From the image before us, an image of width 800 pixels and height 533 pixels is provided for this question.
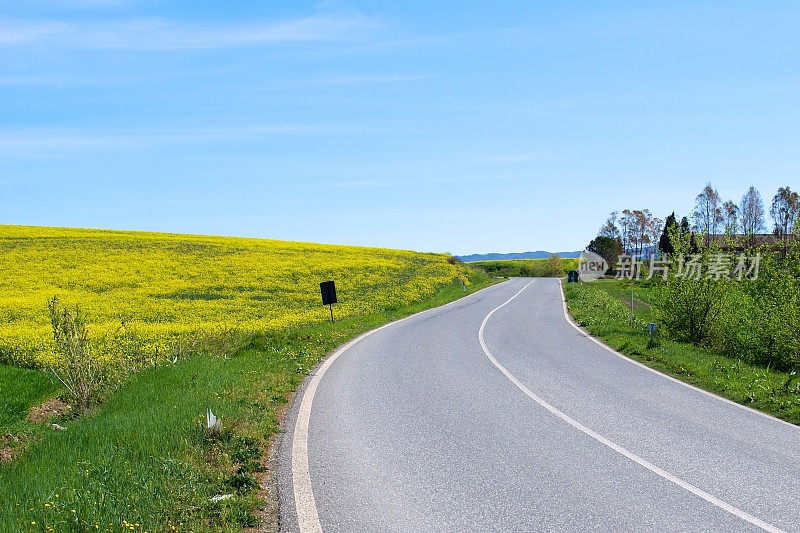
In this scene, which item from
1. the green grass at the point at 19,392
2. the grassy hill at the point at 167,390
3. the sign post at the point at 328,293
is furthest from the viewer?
the sign post at the point at 328,293

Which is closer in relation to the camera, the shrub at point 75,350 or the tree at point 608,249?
the shrub at point 75,350

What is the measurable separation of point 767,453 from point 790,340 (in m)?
9.27

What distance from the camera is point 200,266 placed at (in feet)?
114

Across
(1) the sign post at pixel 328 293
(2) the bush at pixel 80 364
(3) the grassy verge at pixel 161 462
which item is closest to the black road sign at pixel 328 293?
(1) the sign post at pixel 328 293

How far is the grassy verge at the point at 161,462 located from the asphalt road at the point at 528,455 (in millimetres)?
443

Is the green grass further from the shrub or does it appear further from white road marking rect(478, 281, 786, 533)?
white road marking rect(478, 281, 786, 533)

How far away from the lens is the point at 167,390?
9242 millimetres

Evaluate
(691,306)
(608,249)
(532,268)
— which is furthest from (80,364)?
(608,249)

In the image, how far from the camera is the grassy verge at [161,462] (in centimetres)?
430

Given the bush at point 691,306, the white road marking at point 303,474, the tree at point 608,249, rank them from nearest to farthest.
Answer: the white road marking at point 303,474 → the bush at point 691,306 → the tree at point 608,249

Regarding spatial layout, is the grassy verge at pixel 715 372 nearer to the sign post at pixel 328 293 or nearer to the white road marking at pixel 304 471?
the white road marking at pixel 304 471

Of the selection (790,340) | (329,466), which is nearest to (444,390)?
(329,466)

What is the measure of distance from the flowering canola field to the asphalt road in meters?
7.93

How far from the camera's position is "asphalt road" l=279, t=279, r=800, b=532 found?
4430 millimetres
